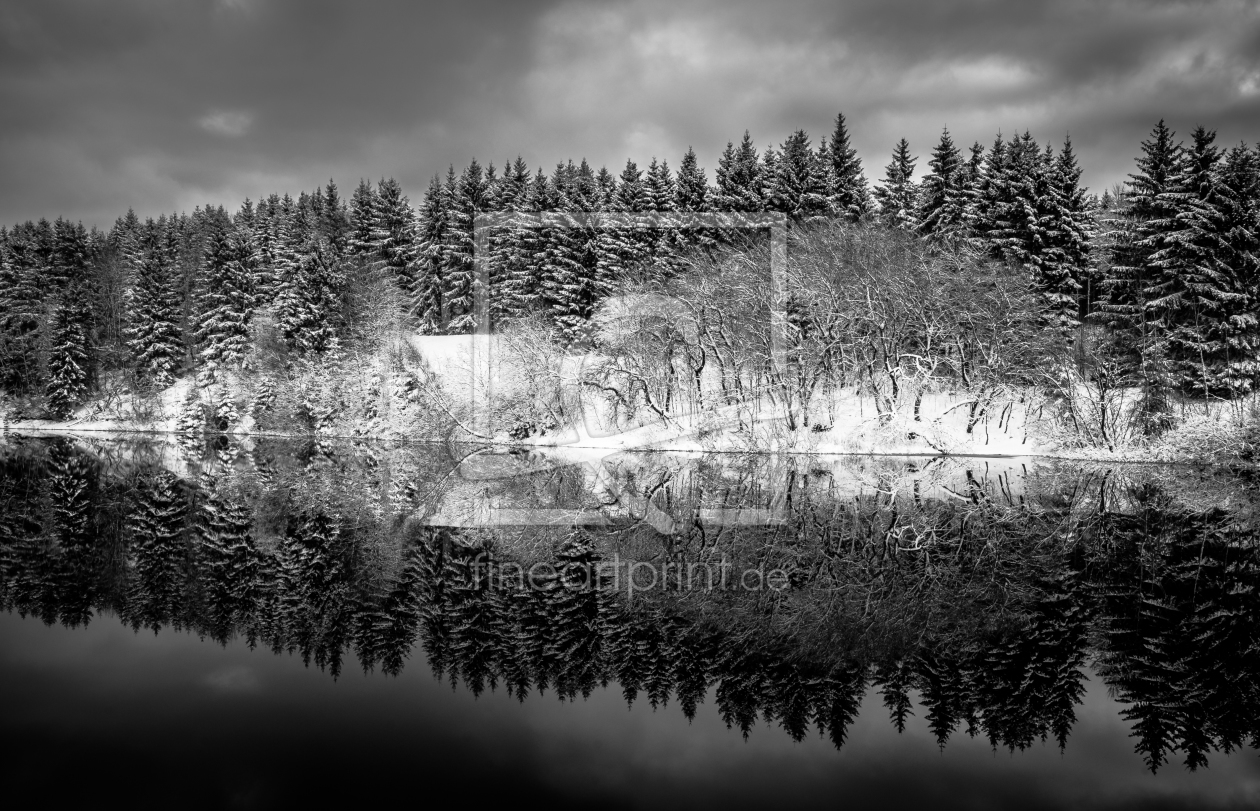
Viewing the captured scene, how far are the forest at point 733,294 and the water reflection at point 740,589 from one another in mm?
12279

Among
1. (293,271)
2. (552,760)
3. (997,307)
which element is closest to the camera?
(552,760)

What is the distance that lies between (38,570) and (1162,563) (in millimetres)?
22518

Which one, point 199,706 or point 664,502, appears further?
point 664,502

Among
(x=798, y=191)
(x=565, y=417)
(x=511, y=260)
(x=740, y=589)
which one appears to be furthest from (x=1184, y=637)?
(x=511, y=260)

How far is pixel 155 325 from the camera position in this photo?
61812 mm

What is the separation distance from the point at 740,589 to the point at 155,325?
64.8 metres

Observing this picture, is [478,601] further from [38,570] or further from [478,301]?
[478,301]

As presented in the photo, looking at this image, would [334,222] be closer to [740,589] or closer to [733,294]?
[733,294]

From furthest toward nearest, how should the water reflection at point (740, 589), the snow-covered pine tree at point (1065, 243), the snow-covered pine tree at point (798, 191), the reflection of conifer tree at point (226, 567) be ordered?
the snow-covered pine tree at point (798, 191)
the snow-covered pine tree at point (1065, 243)
the reflection of conifer tree at point (226, 567)
the water reflection at point (740, 589)

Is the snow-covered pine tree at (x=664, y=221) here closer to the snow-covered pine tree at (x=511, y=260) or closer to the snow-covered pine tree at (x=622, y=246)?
the snow-covered pine tree at (x=622, y=246)

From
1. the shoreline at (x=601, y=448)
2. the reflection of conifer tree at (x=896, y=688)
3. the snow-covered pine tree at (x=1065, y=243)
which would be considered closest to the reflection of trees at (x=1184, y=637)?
the reflection of conifer tree at (x=896, y=688)

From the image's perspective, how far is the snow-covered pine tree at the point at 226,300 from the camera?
194 feet

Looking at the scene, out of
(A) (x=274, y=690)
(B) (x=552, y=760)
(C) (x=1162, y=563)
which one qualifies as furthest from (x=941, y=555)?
(A) (x=274, y=690)

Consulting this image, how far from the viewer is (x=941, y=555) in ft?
51.1
